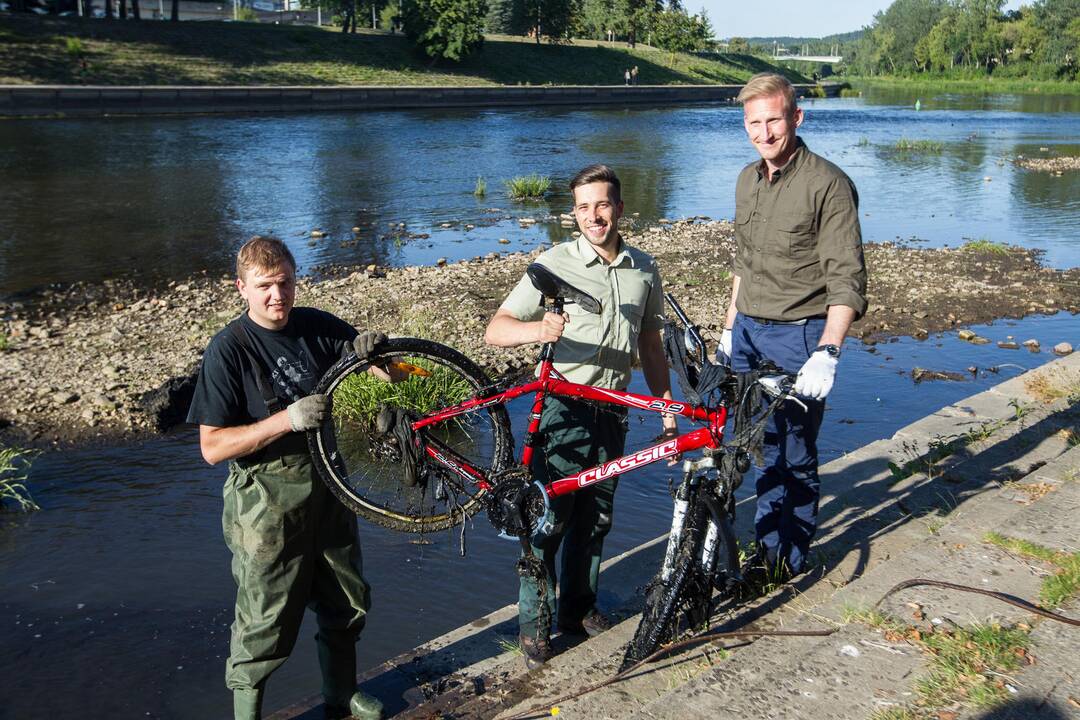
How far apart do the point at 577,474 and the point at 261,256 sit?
1588mm

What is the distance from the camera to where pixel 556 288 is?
154 inches

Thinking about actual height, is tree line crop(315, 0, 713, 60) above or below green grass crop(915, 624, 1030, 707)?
above

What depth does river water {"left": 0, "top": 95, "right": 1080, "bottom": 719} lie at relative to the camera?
18.5 ft

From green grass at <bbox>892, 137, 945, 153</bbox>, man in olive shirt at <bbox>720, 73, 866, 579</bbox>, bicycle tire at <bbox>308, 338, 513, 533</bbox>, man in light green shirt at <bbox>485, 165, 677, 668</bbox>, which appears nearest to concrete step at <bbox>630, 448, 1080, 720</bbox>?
man in olive shirt at <bbox>720, 73, 866, 579</bbox>

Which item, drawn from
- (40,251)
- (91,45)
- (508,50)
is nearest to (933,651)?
(40,251)

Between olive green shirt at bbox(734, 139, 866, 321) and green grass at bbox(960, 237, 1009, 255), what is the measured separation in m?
12.7

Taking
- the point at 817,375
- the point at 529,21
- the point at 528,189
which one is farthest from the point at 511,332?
the point at 529,21

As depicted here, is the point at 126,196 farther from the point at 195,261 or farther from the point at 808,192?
the point at 808,192

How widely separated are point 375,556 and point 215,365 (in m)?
3.15

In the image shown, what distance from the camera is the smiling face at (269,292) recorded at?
363 cm

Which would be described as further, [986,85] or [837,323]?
[986,85]

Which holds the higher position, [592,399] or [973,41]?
[973,41]

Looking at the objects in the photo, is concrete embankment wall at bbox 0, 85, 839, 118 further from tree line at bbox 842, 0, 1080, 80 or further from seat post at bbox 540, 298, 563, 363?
tree line at bbox 842, 0, 1080, 80

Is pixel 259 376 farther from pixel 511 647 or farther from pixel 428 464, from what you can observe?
pixel 511 647
